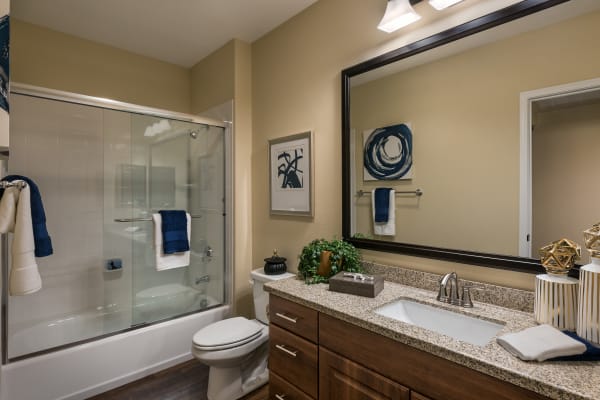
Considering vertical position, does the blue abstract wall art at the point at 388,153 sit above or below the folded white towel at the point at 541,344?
above

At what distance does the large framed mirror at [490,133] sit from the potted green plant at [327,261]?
0.15 meters

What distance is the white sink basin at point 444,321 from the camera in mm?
1156

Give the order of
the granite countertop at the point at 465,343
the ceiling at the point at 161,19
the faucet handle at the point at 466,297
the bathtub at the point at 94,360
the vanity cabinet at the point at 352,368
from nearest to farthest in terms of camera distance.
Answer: the granite countertop at the point at 465,343 → the vanity cabinet at the point at 352,368 → the faucet handle at the point at 466,297 → the bathtub at the point at 94,360 → the ceiling at the point at 161,19

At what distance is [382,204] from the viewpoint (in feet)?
5.54

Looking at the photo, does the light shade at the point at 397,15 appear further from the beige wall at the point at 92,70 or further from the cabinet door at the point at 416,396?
the beige wall at the point at 92,70

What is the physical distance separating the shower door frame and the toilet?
0.62 m

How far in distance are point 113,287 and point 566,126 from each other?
300cm

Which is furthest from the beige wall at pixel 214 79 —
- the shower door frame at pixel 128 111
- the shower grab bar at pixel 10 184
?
the shower grab bar at pixel 10 184

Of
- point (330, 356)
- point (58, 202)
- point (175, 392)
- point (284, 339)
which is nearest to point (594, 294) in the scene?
point (330, 356)

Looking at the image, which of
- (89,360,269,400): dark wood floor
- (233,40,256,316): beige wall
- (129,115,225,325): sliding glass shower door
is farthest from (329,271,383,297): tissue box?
(129,115,225,325): sliding glass shower door

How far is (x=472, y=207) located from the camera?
1369mm

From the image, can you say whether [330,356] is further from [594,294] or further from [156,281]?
[156,281]

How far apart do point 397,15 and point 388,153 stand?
686mm

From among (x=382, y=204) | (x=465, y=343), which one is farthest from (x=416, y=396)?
(x=382, y=204)
